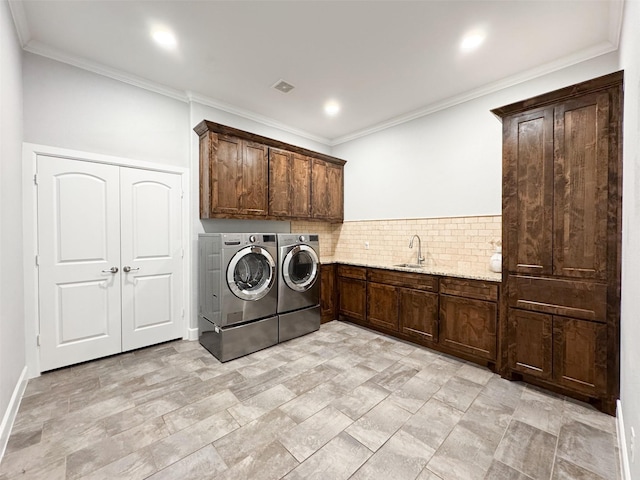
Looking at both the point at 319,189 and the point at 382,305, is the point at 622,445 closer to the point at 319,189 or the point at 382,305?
Result: the point at 382,305

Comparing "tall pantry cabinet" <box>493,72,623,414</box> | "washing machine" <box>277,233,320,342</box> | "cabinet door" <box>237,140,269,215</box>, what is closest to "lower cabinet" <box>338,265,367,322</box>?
"washing machine" <box>277,233,320,342</box>

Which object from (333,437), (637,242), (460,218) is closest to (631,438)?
(637,242)

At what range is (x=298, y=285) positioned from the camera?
144 inches

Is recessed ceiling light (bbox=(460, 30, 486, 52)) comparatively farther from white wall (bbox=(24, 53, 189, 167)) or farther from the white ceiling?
white wall (bbox=(24, 53, 189, 167))

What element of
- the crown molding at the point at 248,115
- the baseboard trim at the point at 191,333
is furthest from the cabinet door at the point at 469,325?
the crown molding at the point at 248,115

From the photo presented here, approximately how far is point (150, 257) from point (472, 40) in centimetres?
389

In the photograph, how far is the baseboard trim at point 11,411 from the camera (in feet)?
5.63

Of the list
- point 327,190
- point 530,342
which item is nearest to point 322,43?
point 327,190

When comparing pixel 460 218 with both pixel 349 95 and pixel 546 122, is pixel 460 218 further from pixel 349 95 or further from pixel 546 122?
pixel 349 95

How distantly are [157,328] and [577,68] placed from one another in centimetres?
514

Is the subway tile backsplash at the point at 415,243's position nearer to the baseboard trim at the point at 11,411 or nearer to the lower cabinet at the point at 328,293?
the lower cabinet at the point at 328,293

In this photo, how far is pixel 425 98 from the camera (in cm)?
357

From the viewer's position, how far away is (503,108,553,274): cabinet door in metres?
2.32

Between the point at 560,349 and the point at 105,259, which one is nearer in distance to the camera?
the point at 560,349
